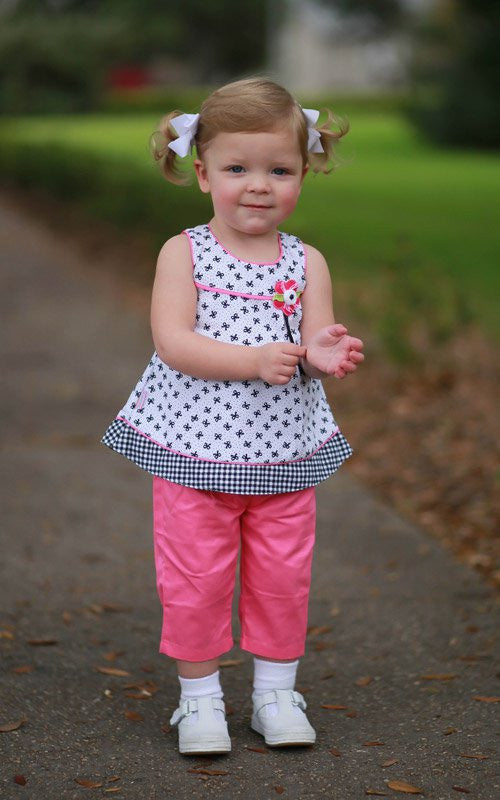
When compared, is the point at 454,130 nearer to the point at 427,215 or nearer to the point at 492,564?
the point at 427,215

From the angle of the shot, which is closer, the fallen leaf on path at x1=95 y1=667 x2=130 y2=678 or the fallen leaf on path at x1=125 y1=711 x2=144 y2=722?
the fallen leaf on path at x1=125 y1=711 x2=144 y2=722

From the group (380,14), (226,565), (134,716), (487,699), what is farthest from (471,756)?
(380,14)

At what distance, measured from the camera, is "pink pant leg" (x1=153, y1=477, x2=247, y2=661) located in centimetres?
298

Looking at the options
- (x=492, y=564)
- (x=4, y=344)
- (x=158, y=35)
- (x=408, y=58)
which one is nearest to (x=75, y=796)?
(x=492, y=564)

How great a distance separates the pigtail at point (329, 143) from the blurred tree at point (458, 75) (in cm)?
2729

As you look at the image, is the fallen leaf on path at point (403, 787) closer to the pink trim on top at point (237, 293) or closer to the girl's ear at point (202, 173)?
the pink trim on top at point (237, 293)

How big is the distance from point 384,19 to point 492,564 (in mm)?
53578

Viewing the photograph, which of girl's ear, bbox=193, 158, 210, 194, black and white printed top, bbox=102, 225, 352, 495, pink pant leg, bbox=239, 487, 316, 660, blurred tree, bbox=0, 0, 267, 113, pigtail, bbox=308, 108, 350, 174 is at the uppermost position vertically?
pigtail, bbox=308, 108, 350, 174

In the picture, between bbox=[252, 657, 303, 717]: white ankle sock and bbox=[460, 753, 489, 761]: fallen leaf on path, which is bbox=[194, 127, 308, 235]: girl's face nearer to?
bbox=[252, 657, 303, 717]: white ankle sock

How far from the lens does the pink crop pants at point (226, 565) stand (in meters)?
2.98

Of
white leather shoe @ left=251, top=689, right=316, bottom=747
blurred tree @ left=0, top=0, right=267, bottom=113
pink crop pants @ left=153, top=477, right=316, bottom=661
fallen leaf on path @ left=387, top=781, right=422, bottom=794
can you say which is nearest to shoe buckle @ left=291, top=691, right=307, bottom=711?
white leather shoe @ left=251, top=689, right=316, bottom=747

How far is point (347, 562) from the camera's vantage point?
183 inches

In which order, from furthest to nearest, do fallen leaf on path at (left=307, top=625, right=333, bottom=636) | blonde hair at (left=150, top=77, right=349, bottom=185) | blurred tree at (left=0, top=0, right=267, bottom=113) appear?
blurred tree at (left=0, top=0, right=267, bottom=113)
fallen leaf on path at (left=307, top=625, right=333, bottom=636)
blonde hair at (left=150, top=77, right=349, bottom=185)

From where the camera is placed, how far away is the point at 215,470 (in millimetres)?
2910
